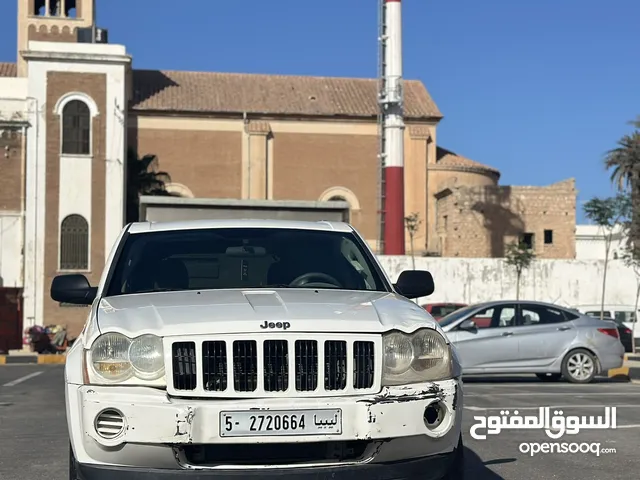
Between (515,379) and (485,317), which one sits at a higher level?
(485,317)

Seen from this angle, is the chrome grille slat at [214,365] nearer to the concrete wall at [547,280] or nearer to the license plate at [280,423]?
the license plate at [280,423]

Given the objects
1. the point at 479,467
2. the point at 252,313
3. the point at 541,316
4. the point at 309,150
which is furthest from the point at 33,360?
the point at 309,150

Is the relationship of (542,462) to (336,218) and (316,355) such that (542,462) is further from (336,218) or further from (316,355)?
(336,218)

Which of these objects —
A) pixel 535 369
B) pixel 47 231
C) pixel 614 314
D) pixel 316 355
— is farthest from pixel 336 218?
pixel 47 231

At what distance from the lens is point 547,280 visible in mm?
47875

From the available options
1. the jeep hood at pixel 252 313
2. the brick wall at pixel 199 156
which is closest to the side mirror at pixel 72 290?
the jeep hood at pixel 252 313

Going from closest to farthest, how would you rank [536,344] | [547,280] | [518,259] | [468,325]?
[536,344] < [468,325] < [518,259] < [547,280]

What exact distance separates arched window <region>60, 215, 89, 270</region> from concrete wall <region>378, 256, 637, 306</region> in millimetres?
13599

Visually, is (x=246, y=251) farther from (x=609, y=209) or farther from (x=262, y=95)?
(x=262, y=95)

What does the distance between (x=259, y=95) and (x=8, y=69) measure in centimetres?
1449

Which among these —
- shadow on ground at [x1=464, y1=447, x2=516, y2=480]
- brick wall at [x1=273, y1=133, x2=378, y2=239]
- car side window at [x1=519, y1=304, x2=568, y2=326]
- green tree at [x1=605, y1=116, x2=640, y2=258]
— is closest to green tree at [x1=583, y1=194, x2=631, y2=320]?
green tree at [x1=605, y1=116, x2=640, y2=258]

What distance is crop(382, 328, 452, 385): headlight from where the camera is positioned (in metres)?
5.04

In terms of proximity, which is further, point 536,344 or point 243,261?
point 536,344

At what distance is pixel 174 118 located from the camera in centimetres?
5741
